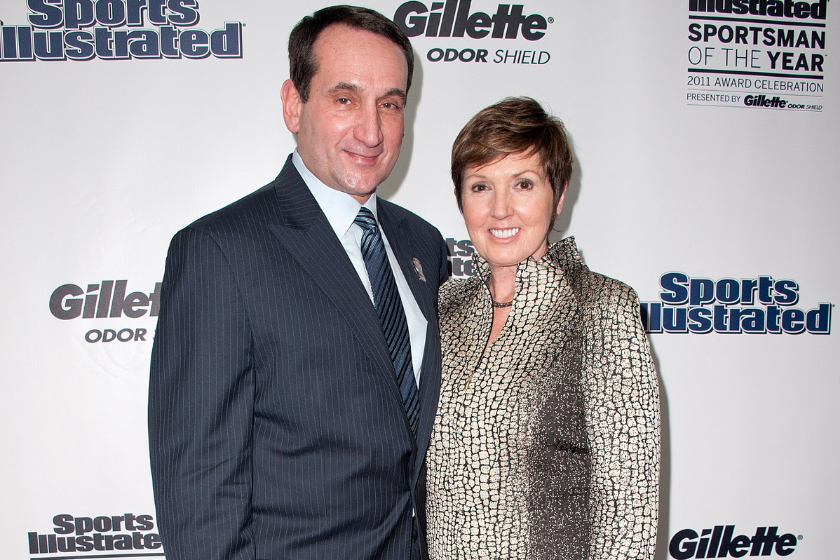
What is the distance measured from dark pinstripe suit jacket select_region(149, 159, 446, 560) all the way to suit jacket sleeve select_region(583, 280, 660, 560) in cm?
47

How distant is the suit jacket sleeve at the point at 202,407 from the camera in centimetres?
132

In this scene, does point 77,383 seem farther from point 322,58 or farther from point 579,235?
point 579,235

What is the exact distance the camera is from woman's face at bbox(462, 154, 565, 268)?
1.65 m

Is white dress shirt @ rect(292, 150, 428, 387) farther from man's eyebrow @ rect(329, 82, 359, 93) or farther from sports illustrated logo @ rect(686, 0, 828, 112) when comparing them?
sports illustrated logo @ rect(686, 0, 828, 112)

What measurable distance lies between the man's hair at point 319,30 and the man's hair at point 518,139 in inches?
14.2

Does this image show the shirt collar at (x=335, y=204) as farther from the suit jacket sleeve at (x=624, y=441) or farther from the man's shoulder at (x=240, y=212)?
the suit jacket sleeve at (x=624, y=441)

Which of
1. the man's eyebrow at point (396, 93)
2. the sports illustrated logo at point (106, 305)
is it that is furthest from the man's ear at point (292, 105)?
the sports illustrated logo at point (106, 305)

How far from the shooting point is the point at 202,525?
1.34 m

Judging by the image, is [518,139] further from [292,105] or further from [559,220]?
[559,220]

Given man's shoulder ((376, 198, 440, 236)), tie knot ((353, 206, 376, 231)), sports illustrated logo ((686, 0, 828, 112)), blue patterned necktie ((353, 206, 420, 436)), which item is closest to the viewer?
blue patterned necktie ((353, 206, 420, 436))

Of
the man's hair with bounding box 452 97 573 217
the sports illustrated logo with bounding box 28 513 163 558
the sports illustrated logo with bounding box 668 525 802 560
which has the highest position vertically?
the man's hair with bounding box 452 97 573 217

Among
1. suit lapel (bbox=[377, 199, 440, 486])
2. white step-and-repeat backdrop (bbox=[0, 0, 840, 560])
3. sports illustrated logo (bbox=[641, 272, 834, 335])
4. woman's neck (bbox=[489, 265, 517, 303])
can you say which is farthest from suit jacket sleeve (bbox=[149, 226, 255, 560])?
sports illustrated logo (bbox=[641, 272, 834, 335])

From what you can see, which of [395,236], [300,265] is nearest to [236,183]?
[395,236]

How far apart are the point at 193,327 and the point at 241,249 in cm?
22
